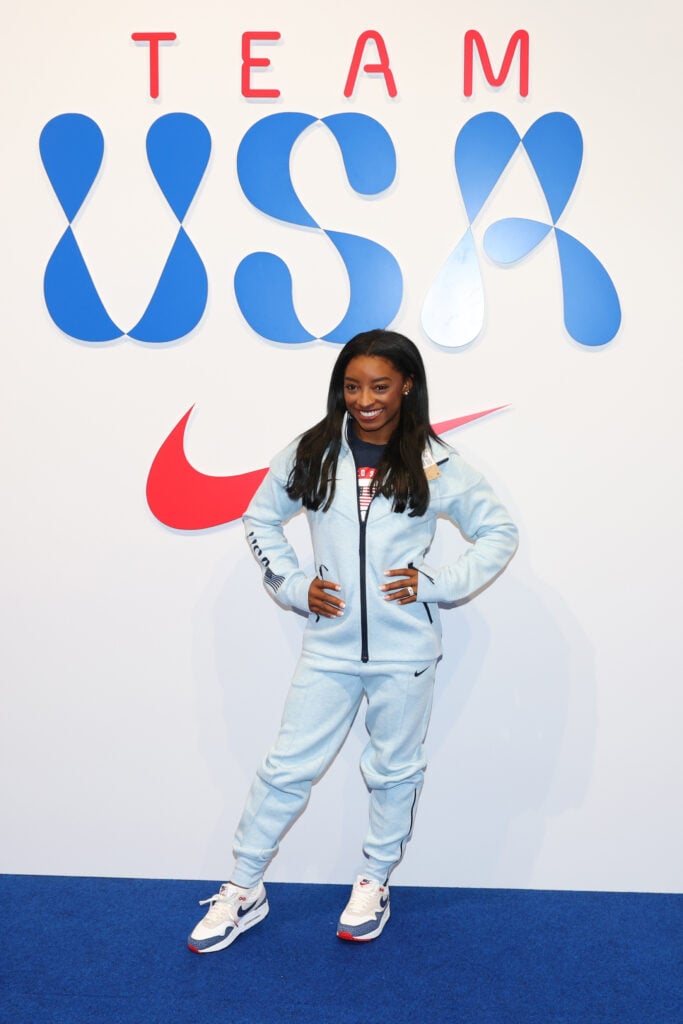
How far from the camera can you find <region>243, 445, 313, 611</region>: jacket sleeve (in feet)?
8.14

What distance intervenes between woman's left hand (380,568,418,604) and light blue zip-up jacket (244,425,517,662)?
18mm

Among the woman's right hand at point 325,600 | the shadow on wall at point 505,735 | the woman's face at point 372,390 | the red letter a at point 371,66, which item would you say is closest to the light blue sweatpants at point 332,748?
the woman's right hand at point 325,600

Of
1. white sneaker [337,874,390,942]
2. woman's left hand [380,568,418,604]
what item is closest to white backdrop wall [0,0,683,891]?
white sneaker [337,874,390,942]

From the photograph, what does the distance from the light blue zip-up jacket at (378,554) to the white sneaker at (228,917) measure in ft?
2.04

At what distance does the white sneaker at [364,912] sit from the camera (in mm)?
2420

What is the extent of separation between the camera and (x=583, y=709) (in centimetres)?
274

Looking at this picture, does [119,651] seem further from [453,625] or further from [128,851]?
[453,625]

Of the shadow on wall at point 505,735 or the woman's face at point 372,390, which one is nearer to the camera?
the woman's face at point 372,390

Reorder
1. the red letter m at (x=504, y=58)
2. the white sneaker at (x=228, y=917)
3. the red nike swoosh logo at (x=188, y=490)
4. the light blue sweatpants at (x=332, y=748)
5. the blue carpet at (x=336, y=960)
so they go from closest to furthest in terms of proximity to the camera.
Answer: the blue carpet at (x=336, y=960)
the white sneaker at (x=228, y=917)
the light blue sweatpants at (x=332, y=748)
the red letter m at (x=504, y=58)
the red nike swoosh logo at (x=188, y=490)

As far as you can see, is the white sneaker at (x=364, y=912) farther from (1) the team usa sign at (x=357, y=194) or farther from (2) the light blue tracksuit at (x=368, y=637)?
(1) the team usa sign at (x=357, y=194)

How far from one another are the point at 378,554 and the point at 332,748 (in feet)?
1.68

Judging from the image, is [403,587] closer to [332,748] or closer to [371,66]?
[332,748]

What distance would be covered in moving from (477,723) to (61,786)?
3.84ft

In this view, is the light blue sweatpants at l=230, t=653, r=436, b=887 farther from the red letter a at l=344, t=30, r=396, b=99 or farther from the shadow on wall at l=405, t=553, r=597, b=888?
the red letter a at l=344, t=30, r=396, b=99
